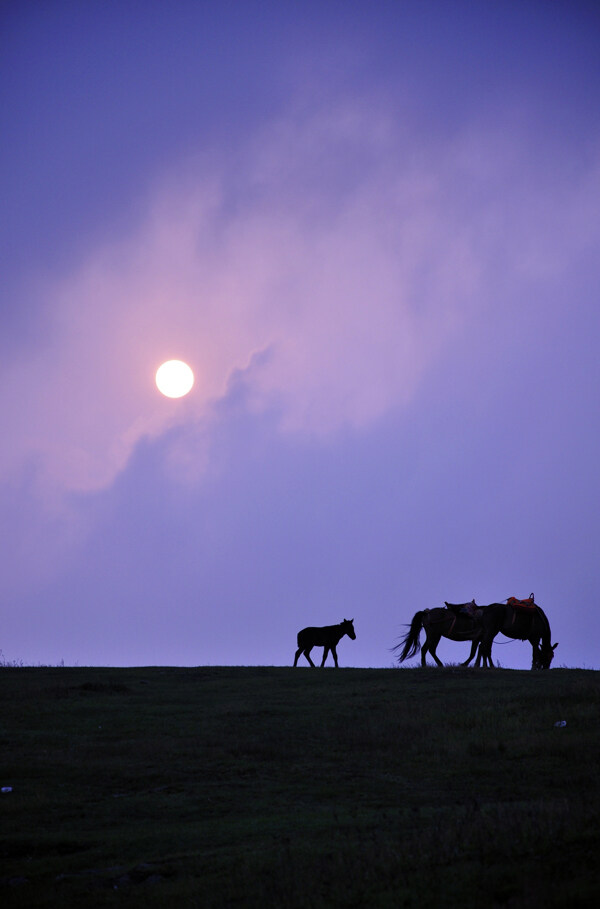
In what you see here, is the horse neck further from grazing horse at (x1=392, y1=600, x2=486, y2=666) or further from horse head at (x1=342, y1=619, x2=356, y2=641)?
horse head at (x1=342, y1=619, x2=356, y2=641)

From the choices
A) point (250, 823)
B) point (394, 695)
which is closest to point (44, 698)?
point (394, 695)

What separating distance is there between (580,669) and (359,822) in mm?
19662

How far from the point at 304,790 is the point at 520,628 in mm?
18736

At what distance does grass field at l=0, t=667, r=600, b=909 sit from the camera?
1103 cm

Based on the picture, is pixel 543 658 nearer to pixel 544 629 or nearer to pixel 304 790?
pixel 544 629

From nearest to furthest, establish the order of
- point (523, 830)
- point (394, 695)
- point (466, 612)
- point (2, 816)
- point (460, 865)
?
1. point (460, 865)
2. point (523, 830)
3. point (2, 816)
4. point (394, 695)
5. point (466, 612)

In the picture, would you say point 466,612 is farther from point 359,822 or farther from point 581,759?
point 359,822

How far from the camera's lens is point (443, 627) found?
36188 mm

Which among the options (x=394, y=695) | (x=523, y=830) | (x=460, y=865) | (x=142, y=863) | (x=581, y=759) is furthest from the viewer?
(x=394, y=695)

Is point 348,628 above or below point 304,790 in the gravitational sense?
above

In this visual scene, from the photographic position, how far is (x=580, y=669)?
31.7 meters

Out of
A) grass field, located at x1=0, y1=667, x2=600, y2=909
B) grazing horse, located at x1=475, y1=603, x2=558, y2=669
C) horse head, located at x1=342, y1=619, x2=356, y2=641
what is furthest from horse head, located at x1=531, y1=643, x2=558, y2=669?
horse head, located at x1=342, y1=619, x2=356, y2=641

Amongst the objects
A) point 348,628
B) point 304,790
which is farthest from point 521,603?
point 304,790

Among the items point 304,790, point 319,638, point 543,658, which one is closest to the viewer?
point 304,790
